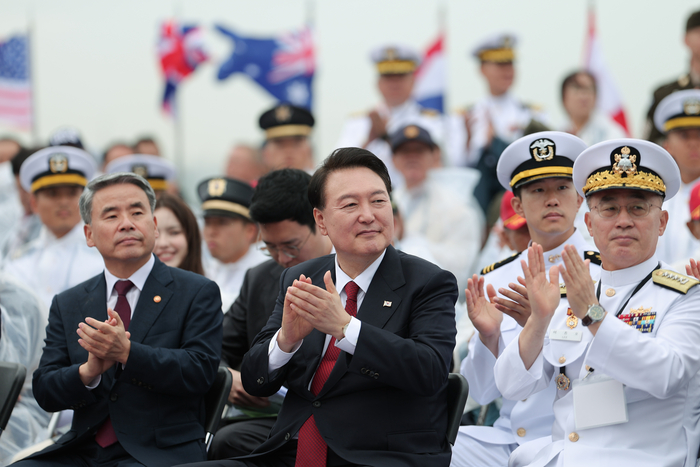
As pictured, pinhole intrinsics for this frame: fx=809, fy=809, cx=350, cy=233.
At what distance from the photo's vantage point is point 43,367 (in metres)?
3.87

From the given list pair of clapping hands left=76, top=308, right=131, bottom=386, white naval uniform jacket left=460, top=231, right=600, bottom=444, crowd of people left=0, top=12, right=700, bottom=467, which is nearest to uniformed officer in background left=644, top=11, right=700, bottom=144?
crowd of people left=0, top=12, right=700, bottom=467

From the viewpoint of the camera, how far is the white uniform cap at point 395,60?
9.31m

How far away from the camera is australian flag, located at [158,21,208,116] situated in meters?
13.3

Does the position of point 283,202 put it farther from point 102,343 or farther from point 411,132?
point 411,132

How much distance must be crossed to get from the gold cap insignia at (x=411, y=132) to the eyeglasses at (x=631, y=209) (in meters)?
4.69

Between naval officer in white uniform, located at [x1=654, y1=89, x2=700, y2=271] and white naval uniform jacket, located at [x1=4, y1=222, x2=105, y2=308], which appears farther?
white naval uniform jacket, located at [x1=4, y1=222, x2=105, y2=308]

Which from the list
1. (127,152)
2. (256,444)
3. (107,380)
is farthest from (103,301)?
(127,152)

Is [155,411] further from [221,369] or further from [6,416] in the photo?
[6,416]

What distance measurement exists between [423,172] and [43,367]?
495 centimetres

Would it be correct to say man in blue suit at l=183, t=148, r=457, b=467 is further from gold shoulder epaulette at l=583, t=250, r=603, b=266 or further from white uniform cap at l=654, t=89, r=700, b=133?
white uniform cap at l=654, t=89, r=700, b=133

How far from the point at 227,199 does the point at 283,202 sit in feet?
5.78

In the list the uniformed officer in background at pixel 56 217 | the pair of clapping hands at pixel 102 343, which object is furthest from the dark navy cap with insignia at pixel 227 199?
the pair of clapping hands at pixel 102 343

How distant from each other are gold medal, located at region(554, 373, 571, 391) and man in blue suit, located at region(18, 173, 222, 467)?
5.19 ft

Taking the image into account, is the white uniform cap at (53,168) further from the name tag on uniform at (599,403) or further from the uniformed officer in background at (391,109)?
the name tag on uniform at (599,403)
